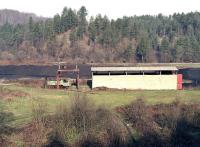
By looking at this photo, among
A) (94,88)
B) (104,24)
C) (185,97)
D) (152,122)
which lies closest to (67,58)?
(104,24)

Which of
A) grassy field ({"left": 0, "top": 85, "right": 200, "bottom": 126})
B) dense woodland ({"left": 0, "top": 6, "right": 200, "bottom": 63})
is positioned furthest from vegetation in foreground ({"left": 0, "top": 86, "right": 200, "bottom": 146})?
dense woodland ({"left": 0, "top": 6, "right": 200, "bottom": 63})

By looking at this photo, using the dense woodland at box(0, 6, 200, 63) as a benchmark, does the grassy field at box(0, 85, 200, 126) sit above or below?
below

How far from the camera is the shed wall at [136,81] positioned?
4834cm

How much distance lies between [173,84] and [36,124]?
24.2m

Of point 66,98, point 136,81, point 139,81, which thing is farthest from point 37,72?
point 66,98

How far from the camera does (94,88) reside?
159 feet

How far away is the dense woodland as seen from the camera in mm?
109125

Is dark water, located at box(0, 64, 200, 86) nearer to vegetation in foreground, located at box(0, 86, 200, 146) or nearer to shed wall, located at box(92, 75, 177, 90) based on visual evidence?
shed wall, located at box(92, 75, 177, 90)

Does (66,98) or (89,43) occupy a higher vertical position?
(89,43)

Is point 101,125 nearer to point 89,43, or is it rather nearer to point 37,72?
point 37,72

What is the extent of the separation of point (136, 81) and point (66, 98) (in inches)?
438

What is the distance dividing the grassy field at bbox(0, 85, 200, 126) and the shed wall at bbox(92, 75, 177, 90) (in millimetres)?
2222

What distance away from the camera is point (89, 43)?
117688mm

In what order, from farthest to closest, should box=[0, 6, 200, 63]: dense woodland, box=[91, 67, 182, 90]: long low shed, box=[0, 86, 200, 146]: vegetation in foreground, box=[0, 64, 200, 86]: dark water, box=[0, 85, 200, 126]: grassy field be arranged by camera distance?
box=[0, 6, 200, 63]: dense woodland
box=[0, 64, 200, 86]: dark water
box=[91, 67, 182, 90]: long low shed
box=[0, 85, 200, 126]: grassy field
box=[0, 86, 200, 146]: vegetation in foreground
